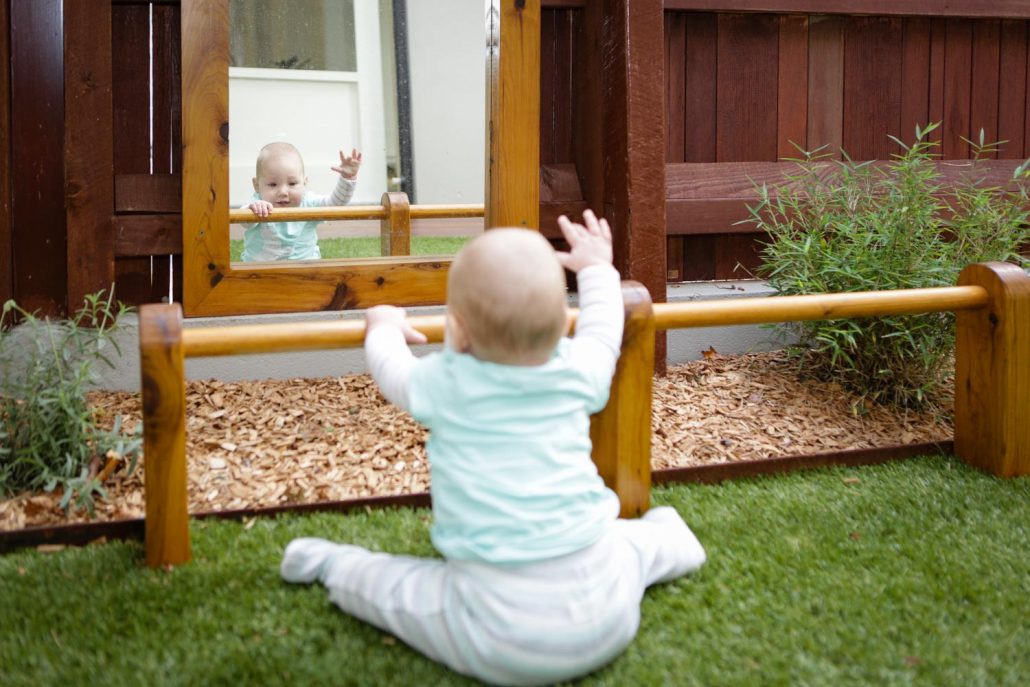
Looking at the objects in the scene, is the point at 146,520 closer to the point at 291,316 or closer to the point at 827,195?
the point at 291,316

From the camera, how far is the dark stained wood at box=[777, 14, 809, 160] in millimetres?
4699

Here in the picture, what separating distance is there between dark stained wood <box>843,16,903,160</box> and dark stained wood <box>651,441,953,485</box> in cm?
215

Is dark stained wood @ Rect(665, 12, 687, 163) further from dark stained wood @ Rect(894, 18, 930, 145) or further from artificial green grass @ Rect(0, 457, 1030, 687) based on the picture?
artificial green grass @ Rect(0, 457, 1030, 687)

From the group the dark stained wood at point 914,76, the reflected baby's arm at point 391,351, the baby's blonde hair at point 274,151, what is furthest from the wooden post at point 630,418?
the dark stained wood at point 914,76

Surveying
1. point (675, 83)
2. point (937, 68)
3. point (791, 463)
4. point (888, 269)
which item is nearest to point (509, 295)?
point (791, 463)

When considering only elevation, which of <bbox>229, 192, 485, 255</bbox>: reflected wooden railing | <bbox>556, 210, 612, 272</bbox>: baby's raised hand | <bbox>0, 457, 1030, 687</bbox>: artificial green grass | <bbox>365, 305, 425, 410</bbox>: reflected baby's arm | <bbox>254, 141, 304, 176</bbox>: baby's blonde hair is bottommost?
<bbox>0, 457, 1030, 687</bbox>: artificial green grass

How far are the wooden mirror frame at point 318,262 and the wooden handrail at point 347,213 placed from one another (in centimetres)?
6

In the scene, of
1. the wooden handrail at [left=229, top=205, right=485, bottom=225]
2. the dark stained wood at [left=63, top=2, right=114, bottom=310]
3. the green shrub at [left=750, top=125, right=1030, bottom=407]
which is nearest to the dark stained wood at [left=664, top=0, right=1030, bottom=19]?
the green shrub at [left=750, top=125, right=1030, bottom=407]

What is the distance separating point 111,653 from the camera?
78.4 inches

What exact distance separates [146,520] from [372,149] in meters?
1.91

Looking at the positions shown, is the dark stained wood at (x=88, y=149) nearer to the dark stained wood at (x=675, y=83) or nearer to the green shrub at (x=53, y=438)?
the green shrub at (x=53, y=438)

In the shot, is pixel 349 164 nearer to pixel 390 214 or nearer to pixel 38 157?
pixel 390 214

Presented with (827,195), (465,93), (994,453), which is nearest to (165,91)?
(465,93)

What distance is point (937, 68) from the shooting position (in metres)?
5.03
